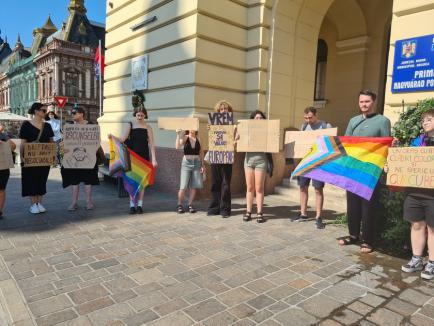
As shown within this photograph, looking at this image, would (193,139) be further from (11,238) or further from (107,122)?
(107,122)

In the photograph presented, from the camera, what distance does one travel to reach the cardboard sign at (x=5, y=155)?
5395mm

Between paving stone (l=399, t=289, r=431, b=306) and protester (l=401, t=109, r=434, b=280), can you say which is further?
protester (l=401, t=109, r=434, b=280)

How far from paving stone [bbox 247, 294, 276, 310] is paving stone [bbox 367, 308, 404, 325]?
2.78 ft

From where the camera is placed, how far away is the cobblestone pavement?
116 inches

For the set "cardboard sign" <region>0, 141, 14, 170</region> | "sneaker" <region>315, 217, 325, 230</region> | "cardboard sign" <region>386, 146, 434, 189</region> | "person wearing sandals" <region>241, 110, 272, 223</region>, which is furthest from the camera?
"person wearing sandals" <region>241, 110, 272, 223</region>

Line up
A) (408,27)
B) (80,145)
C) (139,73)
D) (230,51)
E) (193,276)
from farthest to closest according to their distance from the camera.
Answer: (139,73) → (230,51) → (80,145) → (408,27) → (193,276)

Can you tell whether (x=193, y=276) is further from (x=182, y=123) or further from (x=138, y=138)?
(x=138, y=138)

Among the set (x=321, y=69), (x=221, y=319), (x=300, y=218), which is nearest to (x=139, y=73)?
(x=300, y=218)

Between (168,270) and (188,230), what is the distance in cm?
149

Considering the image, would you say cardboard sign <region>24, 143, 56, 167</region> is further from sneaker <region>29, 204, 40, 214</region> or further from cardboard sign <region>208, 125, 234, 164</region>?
cardboard sign <region>208, 125, 234, 164</region>

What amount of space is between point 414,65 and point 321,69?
685 cm

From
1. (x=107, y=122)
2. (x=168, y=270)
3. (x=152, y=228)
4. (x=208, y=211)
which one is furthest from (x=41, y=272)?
(x=107, y=122)

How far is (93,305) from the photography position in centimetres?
304

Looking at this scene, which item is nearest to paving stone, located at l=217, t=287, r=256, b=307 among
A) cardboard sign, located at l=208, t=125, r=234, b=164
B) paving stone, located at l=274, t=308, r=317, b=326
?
paving stone, located at l=274, t=308, r=317, b=326
